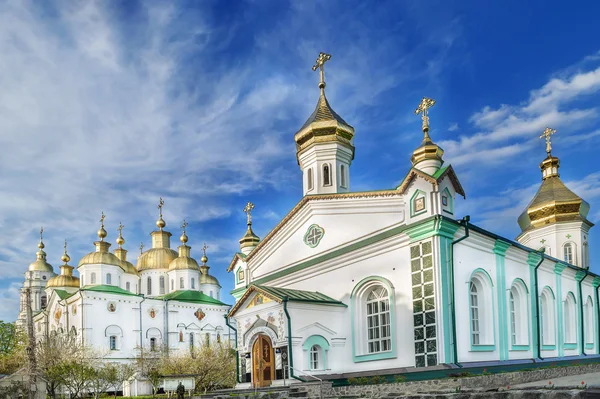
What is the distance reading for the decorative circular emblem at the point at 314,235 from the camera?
63.2 ft

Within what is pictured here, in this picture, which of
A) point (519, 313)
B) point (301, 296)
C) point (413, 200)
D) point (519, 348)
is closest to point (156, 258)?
point (301, 296)

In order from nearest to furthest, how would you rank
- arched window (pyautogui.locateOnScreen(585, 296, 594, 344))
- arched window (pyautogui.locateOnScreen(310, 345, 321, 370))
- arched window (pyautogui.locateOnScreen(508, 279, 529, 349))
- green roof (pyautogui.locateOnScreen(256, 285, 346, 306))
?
green roof (pyautogui.locateOnScreen(256, 285, 346, 306))
arched window (pyautogui.locateOnScreen(310, 345, 321, 370))
arched window (pyautogui.locateOnScreen(508, 279, 529, 349))
arched window (pyautogui.locateOnScreen(585, 296, 594, 344))

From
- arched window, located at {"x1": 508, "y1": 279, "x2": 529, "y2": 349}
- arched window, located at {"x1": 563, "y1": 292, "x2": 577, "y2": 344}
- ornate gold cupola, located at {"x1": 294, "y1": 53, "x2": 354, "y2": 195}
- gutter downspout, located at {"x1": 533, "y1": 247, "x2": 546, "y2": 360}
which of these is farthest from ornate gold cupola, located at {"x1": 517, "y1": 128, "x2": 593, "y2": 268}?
ornate gold cupola, located at {"x1": 294, "y1": 53, "x2": 354, "y2": 195}

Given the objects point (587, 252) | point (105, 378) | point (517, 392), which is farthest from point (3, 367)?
point (517, 392)

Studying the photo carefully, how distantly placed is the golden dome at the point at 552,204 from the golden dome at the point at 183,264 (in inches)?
976

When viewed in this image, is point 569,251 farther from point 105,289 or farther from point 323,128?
point 105,289

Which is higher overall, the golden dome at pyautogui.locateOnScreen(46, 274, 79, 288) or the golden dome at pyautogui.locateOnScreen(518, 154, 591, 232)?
the golden dome at pyautogui.locateOnScreen(518, 154, 591, 232)

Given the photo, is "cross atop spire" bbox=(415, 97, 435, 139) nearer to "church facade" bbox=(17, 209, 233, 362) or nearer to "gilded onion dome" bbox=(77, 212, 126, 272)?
"church facade" bbox=(17, 209, 233, 362)

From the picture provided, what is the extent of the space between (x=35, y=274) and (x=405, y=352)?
49.0 meters

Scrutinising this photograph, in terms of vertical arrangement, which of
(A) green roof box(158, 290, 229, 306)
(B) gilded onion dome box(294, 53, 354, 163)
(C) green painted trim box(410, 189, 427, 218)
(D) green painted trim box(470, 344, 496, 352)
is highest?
(B) gilded onion dome box(294, 53, 354, 163)

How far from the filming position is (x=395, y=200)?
1703 centimetres

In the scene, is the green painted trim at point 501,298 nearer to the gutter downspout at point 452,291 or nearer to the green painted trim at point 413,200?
the gutter downspout at point 452,291

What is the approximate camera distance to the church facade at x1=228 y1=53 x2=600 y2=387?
15.6 meters

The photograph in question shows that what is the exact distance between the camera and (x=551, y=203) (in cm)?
2906
